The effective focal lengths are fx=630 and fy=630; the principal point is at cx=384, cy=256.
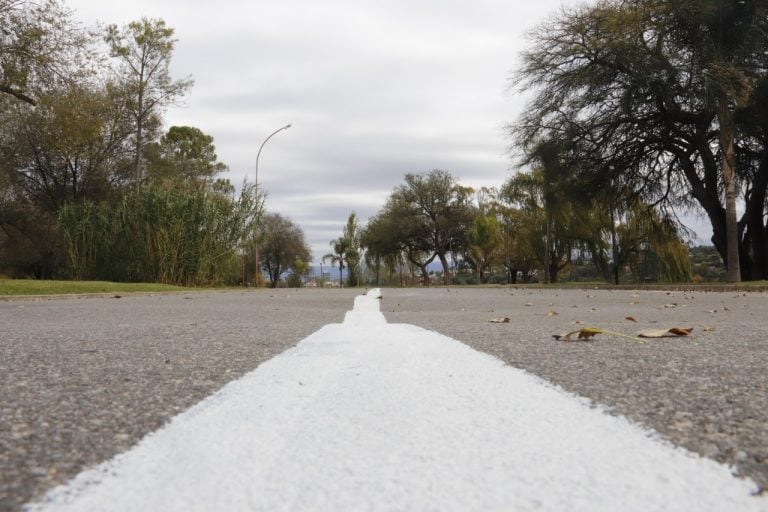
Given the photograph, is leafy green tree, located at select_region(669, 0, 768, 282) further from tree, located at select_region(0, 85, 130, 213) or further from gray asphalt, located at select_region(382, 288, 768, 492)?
tree, located at select_region(0, 85, 130, 213)

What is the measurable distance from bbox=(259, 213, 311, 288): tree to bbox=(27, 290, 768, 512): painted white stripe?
63.4 meters

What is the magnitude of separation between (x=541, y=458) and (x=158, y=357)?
2.22 metres

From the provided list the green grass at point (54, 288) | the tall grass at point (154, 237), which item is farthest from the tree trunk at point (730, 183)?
the green grass at point (54, 288)

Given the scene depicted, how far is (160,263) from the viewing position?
1911 centimetres

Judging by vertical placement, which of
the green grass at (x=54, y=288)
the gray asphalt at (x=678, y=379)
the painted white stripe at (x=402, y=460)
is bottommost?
the gray asphalt at (x=678, y=379)

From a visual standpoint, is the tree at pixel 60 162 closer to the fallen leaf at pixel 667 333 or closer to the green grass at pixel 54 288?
the green grass at pixel 54 288

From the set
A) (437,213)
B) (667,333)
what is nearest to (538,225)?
(437,213)

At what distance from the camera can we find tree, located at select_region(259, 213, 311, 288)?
213 feet

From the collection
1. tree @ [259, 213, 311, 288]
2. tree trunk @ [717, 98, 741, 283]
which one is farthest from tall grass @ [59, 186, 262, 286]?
tree @ [259, 213, 311, 288]

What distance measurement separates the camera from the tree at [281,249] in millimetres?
65000

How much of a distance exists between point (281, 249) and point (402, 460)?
65.0m

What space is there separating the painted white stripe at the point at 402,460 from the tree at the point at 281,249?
208 feet

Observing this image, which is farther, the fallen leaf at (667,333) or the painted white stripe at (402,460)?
the fallen leaf at (667,333)

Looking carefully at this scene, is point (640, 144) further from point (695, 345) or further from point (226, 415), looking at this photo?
point (226, 415)
